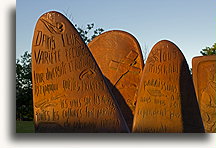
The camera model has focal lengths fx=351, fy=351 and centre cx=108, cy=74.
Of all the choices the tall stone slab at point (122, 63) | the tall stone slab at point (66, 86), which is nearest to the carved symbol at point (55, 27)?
the tall stone slab at point (66, 86)

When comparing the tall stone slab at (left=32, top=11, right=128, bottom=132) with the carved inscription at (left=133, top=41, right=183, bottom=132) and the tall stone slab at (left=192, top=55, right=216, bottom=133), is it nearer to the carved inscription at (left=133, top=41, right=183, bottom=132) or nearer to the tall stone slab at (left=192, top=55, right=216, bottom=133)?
the carved inscription at (left=133, top=41, right=183, bottom=132)

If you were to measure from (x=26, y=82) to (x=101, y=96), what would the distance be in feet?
15.7

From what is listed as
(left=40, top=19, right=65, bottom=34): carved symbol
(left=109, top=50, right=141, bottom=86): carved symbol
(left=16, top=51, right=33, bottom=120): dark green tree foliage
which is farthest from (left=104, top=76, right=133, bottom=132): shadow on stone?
(left=16, top=51, right=33, bottom=120): dark green tree foliage

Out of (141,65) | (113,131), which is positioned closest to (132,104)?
(141,65)

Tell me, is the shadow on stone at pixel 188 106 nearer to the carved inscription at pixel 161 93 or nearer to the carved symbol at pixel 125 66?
the carved inscription at pixel 161 93

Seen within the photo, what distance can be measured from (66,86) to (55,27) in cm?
65

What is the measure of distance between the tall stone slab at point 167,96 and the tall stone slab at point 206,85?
8.41ft

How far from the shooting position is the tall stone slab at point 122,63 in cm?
537

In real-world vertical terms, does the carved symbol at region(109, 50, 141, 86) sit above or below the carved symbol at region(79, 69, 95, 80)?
above

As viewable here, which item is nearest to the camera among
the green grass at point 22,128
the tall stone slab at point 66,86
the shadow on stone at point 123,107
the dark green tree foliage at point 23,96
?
the tall stone slab at point 66,86

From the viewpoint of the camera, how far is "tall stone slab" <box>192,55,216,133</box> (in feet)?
21.7

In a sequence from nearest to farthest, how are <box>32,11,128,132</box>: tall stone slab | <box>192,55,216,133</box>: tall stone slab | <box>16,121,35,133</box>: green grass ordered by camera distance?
<box>32,11,128,132</box>: tall stone slab
<box>16,121,35,133</box>: green grass
<box>192,55,216,133</box>: tall stone slab

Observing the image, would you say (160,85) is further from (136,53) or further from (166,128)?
(136,53)

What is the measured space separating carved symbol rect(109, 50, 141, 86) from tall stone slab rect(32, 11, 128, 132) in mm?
1618
